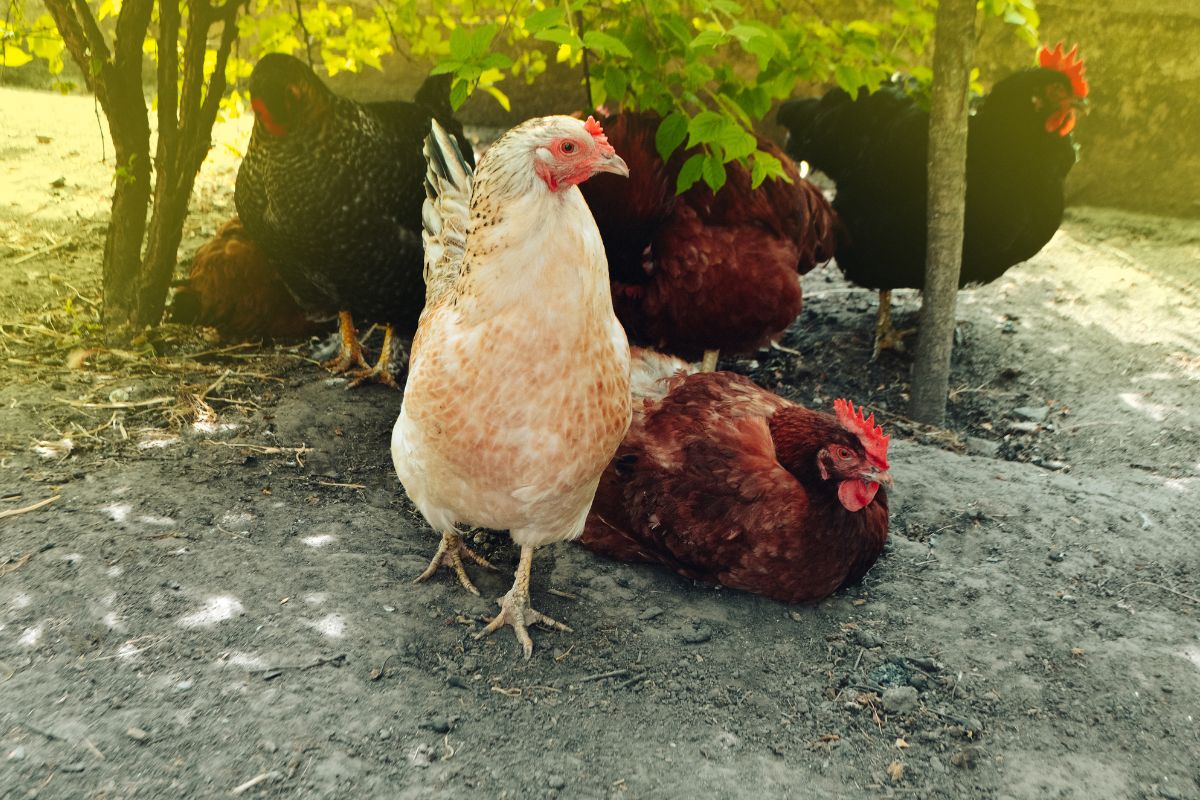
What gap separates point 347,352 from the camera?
169 inches

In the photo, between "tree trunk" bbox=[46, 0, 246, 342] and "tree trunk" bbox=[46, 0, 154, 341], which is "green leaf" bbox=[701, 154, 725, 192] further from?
"tree trunk" bbox=[46, 0, 154, 341]

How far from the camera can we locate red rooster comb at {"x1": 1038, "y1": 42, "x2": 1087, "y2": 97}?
161 inches

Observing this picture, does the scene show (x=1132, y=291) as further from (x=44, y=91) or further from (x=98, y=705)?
(x=44, y=91)

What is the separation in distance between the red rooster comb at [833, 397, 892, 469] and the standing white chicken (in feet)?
2.58

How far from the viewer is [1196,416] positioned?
3934 millimetres

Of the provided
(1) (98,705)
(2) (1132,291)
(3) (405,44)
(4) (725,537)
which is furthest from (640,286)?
(3) (405,44)

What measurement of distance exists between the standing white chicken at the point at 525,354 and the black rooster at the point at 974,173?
95.0 inches

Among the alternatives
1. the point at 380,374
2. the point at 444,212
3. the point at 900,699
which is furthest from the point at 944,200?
the point at 380,374

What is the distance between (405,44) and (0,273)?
Answer: 351cm

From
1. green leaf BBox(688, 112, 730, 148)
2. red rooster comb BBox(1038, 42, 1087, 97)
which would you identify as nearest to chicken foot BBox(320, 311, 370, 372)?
green leaf BBox(688, 112, 730, 148)

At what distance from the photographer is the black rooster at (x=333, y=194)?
12.0 ft

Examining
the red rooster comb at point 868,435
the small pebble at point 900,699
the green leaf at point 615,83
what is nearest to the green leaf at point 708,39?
the green leaf at point 615,83

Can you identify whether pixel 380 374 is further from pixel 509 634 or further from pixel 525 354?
pixel 525 354

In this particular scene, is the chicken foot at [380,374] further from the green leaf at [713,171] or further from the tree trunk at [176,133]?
the green leaf at [713,171]
